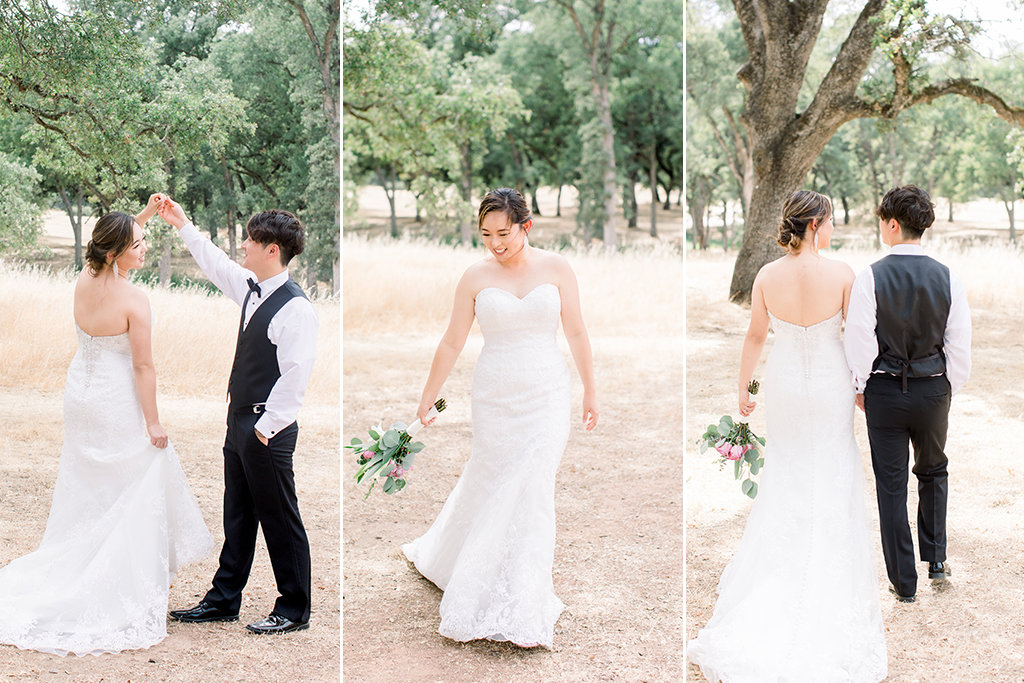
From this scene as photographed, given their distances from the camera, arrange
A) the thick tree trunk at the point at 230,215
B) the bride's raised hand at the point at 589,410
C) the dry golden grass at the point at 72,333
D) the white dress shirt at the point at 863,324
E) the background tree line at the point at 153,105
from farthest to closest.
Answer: the thick tree trunk at the point at 230,215
the dry golden grass at the point at 72,333
the background tree line at the point at 153,105
the bride's raised hand at the point at 589,410
the white dress shirt at the point at 863,324

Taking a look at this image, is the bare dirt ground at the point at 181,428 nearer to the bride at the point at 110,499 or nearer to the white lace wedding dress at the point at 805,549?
the bride at the point at 110,499

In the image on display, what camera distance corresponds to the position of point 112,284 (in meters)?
3.94

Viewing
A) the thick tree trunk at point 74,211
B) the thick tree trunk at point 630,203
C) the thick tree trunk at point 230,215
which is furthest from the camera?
the thick tree trunk at point 630,203

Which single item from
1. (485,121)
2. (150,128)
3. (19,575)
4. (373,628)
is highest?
(485,121)

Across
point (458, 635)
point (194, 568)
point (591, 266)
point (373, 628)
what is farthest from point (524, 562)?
point (591, 266)

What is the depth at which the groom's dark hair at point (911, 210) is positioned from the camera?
3.99 metres

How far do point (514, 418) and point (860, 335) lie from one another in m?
1.49

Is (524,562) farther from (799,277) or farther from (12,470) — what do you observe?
(12,470)

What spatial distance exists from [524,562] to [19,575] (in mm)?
2256

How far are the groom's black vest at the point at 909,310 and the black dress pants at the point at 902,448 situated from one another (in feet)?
0.28

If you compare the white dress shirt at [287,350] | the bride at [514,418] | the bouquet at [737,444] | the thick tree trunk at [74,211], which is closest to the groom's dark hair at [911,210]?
the bouquet at [737,444]

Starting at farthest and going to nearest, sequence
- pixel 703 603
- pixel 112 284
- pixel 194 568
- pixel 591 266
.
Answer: pixel 591 266, pixel 194 568, pixel 703 603, pixel 112 284

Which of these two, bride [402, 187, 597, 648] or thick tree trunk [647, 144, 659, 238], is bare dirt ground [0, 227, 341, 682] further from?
thick tree trunk [647, 144, 659, 238]

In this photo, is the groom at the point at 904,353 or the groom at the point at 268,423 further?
the groom at the point at 904,353
